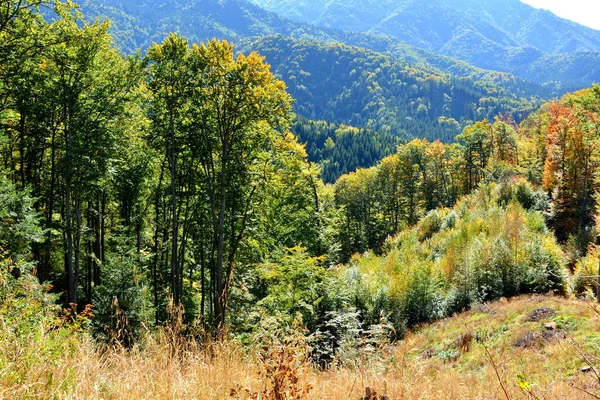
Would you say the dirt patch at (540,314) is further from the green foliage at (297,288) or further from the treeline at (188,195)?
the green foliage at (297,288)

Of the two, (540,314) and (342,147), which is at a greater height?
(342,147)

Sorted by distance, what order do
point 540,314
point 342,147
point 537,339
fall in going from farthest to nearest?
point 342,147 < point 540,314 < point 537,339

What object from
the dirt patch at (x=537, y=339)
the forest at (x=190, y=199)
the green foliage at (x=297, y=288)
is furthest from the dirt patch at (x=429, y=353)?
the green foliage at (x=297, y=288)

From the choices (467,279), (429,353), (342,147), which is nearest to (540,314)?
(429,353)

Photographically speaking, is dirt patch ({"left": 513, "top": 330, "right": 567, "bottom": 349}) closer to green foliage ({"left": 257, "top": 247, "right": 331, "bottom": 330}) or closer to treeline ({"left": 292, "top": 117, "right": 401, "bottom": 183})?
green foliage ({"left": 257, "top": 247, "right": 331, "bottom": 330})

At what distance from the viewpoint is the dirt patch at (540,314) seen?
10.4 meters

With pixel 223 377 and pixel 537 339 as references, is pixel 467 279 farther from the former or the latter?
pixel 223 377

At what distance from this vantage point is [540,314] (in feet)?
35.0

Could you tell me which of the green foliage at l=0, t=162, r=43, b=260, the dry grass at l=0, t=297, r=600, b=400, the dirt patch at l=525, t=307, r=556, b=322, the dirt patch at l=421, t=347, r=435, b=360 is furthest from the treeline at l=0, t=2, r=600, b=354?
the dry grass at l=0, t=297, r=600, b=400

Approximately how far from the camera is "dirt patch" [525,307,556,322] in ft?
34.3

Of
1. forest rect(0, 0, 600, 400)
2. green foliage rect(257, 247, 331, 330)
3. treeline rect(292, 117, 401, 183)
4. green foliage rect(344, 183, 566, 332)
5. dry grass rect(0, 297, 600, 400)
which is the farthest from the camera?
treeline rect(292, 117, 401, 183)

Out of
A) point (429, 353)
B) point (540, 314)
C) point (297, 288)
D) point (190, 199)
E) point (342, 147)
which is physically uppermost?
point (342, 147)

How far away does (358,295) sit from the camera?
1497 cm

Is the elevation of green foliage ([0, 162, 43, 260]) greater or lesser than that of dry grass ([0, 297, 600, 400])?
greater
